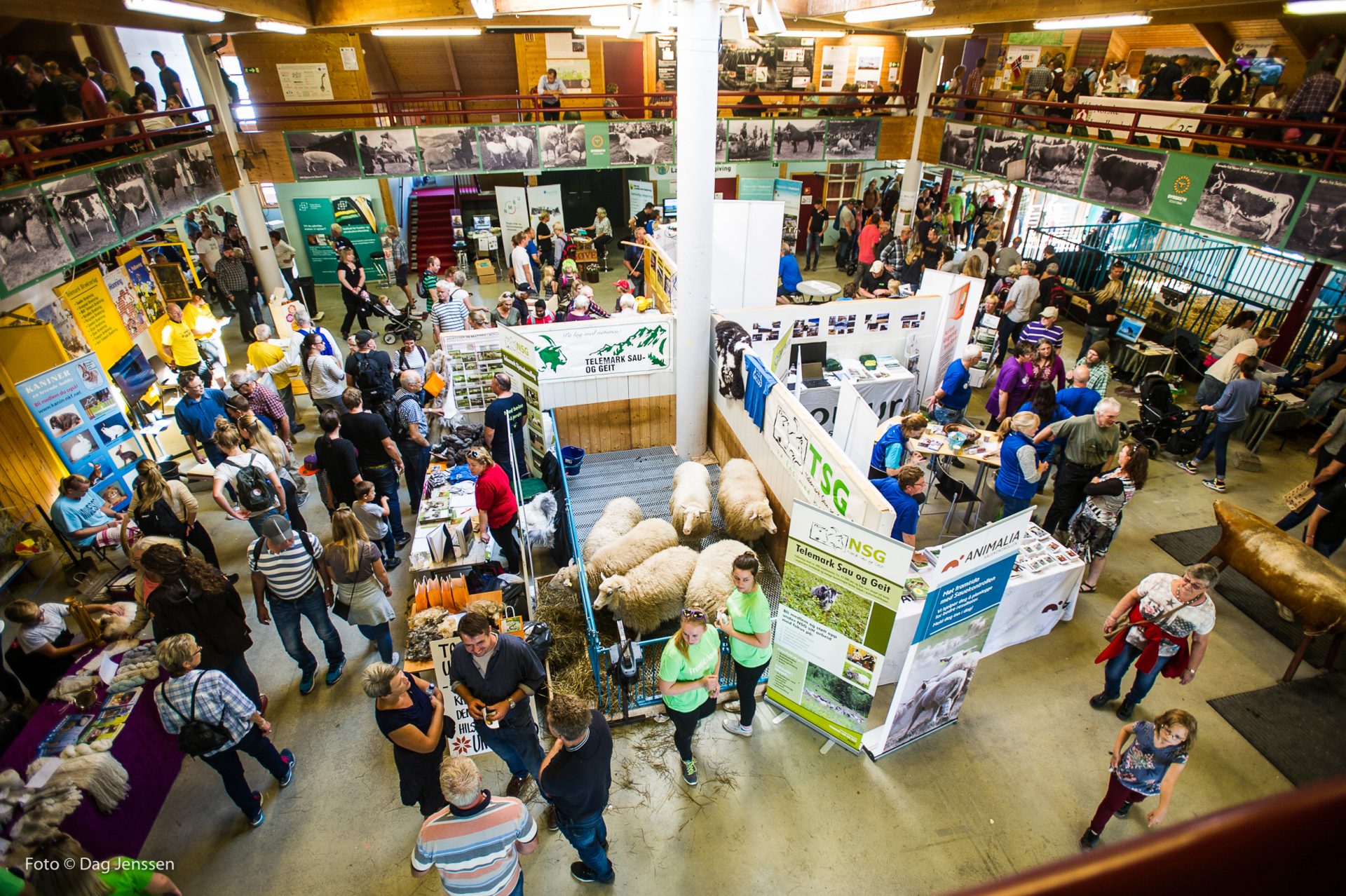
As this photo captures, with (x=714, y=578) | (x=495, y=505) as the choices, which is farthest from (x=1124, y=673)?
(x=495, y=505)

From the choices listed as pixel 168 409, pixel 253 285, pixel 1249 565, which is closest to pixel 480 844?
pixel 1249 565

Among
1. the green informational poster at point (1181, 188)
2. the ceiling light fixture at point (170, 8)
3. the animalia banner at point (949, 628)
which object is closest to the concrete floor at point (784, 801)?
the animalia banner at point (949, 628)

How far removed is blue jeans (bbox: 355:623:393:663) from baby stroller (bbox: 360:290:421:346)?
6872 millimetres

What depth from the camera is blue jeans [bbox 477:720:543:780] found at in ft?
14.7

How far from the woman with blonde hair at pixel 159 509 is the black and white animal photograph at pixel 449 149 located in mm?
9234

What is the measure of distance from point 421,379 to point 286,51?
10.5 meters

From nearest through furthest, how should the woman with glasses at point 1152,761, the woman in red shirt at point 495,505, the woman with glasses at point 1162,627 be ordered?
the woman with glasses at point 1152,761, the woman with glasses at point 1162,627, the woman in red shirt at point 495,505

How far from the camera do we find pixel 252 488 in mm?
5848

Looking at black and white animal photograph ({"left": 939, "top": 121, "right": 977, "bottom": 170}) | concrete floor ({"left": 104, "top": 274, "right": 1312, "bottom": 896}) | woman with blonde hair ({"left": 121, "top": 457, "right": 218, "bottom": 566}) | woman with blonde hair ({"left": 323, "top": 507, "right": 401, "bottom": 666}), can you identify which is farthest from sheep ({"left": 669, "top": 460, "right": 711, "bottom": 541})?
→ black and white animal photograph ({"left": 939, "top": 121, "right": 977, "bottom": 170})

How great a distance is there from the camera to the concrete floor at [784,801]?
4402mm

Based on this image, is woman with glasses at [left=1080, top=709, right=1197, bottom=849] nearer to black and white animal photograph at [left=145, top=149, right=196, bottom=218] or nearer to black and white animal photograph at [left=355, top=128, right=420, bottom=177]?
black and white animal photograph at [left=145, top=149, right=196, bottom=218]

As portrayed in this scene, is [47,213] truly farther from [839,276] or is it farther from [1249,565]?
[839,276]

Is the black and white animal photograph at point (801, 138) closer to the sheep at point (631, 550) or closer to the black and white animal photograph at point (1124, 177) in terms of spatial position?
the black and white animal photograph at point (1124, 177)

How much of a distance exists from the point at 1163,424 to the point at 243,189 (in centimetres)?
1580
